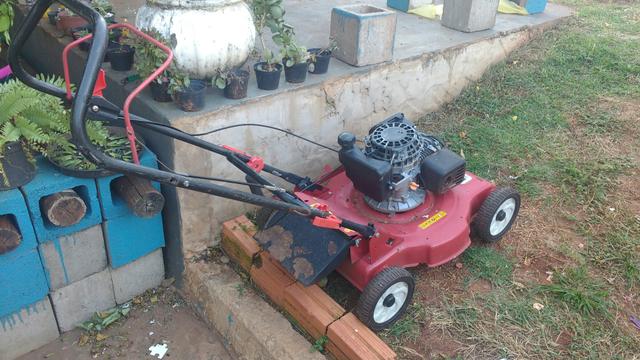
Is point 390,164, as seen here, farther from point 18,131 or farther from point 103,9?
point 103,9

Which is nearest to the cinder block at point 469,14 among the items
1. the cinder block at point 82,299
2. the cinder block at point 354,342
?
the cinder block at point 354,342

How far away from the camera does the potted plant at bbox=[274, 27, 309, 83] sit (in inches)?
133

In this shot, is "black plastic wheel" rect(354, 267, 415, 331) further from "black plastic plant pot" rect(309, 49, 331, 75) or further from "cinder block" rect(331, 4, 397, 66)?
"cinder block" rect(331, 4, 397, 66)

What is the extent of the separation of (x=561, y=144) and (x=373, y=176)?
2.15 m

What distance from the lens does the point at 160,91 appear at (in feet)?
10.2

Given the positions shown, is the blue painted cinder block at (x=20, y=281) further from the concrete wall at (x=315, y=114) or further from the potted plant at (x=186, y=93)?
the potted plant at (x=186, y=93)

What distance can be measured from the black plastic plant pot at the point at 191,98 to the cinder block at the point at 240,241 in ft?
2.57

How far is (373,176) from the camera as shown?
2.69 m

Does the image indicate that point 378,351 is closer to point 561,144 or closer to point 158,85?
point 158,85

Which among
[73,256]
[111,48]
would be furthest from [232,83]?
[73,256]

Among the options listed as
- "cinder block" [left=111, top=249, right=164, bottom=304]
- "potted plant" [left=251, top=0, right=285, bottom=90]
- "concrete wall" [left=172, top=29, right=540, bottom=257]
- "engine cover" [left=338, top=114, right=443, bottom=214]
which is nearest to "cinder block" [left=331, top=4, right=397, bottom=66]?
"concrete wall" [left=172, top=29, right=540, bottom=257]

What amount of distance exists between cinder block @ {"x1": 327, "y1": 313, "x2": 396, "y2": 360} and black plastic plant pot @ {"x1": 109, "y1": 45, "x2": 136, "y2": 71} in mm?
2153

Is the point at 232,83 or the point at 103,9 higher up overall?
the point at 103,9

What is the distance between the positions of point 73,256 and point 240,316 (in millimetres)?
979
